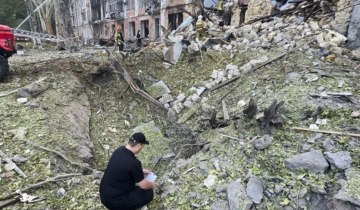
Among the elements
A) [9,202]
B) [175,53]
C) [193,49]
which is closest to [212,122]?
[9,202]

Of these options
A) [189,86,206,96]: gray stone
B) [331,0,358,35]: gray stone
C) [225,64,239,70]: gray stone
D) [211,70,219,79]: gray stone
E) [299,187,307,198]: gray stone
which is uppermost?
[331,0,358,35]: gray stone

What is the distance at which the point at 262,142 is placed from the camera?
359cm

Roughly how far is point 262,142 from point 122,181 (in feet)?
7.20

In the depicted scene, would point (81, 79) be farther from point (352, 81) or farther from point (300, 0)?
point (300, 0)

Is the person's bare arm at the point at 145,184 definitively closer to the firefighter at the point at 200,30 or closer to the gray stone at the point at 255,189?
the gray stone at the point at 255,189

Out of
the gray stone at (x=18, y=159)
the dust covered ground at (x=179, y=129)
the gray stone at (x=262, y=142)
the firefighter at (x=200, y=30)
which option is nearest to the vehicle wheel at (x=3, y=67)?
the dust covered ground at (x=179, y=129)

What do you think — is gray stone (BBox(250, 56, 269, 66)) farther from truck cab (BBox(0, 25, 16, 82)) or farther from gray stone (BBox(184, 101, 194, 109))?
truck cab (BBox(0, 25, 16, 82))

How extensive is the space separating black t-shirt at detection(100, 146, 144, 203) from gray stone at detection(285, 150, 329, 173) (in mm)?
2049

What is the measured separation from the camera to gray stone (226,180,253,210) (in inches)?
106

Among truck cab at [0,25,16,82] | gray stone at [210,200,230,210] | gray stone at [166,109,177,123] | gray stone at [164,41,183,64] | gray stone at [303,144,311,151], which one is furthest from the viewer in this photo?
gray stone at [164,41,183,64]

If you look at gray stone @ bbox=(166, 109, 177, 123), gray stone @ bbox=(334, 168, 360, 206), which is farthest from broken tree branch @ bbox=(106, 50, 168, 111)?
gray stone @ bbox=(334, 168, 360, 206)

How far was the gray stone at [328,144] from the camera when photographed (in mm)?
3225

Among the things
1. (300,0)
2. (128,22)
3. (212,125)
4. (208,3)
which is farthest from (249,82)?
(128,22)

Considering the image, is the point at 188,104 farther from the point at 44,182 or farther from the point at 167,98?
the point at 44,182
